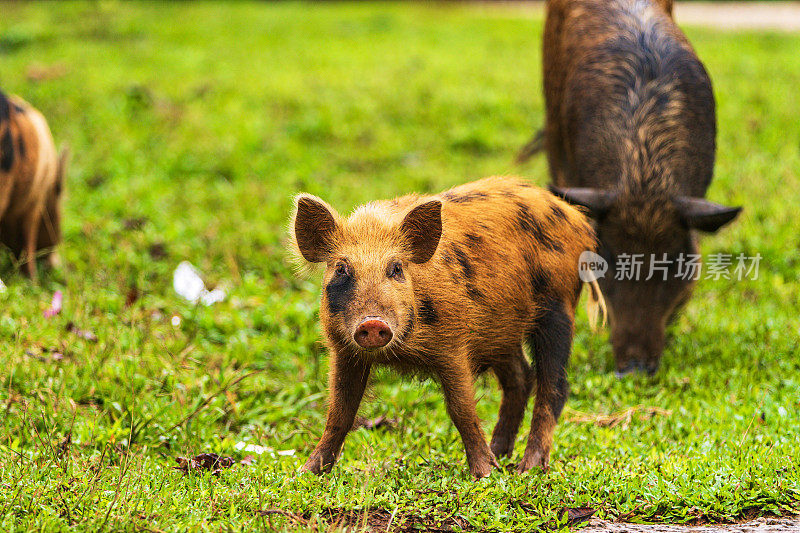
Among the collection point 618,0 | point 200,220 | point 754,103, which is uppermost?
point 618,0

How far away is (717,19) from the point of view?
16.7 metres

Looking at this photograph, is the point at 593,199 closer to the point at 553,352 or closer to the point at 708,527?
the point at 553,352

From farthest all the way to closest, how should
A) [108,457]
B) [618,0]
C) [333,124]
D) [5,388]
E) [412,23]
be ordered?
[412,23]
[333,124]
[618,0]
[5,388]
[108,457]

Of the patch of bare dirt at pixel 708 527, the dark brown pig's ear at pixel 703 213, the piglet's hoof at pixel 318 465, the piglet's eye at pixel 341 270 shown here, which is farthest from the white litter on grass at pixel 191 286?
the patch of bare dirt at pixel 708 527

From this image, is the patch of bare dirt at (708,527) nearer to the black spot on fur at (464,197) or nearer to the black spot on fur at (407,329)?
the black spot on fur at (407,329)

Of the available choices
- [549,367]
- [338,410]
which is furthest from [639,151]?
[338,410]

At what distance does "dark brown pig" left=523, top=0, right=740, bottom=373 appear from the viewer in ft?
18.3

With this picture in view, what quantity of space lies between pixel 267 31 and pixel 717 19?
809 cm

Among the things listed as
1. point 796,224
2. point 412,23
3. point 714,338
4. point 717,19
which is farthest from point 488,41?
point 714,338

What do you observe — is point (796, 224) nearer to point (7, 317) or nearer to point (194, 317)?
point (194, 317)

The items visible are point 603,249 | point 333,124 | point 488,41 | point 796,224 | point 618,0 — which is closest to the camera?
point 603,249

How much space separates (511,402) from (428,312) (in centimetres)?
96

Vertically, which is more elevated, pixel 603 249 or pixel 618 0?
pixel 618 0

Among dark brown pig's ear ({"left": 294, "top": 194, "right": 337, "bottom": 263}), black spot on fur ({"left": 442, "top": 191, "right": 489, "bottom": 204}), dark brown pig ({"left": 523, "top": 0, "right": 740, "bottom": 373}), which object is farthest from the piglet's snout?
dark brown pig ({"left": 523, "top": 0, "right": 740, "bottom": 373})
